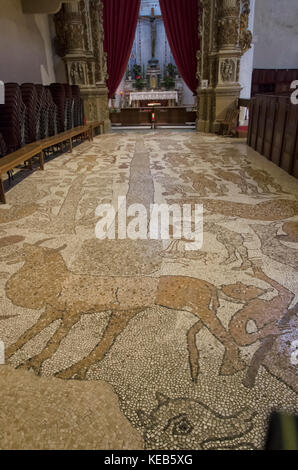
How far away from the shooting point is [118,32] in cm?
823

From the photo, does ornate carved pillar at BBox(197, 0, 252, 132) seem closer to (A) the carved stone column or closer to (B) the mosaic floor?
(A) the carved stone column

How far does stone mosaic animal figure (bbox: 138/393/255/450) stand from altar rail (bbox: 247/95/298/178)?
309 centimetres

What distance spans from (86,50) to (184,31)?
239cm

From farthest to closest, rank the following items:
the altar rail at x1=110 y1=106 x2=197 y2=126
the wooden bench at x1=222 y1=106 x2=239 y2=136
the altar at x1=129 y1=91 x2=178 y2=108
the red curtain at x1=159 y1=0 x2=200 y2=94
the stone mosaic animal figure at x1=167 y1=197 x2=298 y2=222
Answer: the altar at x1=129 y1=91 x2=178 y2=108
the altar rail at x1=110 y1=106 x2=197 y2=126
the red curtain at x1=159 y1=0 x2=200 y2=94
the wooden bench at x1=222 y1=106 x2=239 y2=136
the stone mosaic animal figure at x1=167 y1=197 x2=298 y2=222

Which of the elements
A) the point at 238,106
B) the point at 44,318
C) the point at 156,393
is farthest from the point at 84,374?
the point at 238,106

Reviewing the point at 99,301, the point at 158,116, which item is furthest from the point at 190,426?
the point at 158,116

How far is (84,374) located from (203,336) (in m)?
0.45

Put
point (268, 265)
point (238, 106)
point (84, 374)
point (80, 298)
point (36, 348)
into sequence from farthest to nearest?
point (238, 106) < point (268, 265) < point (80, 298) < point (36, 348) < point (84, 374)

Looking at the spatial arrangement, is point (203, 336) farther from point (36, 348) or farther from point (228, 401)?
point (36, 348)

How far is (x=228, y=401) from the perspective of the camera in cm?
101

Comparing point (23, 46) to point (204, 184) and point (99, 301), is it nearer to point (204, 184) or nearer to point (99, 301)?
point (204, 184)

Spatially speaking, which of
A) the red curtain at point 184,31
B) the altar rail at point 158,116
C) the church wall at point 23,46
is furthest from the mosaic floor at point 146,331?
the red curtain at point 184,31

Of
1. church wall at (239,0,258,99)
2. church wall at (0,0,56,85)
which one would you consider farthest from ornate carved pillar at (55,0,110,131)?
church wall at (239,0,258,99)

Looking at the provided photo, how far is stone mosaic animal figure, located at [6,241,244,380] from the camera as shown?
1.20 metres
